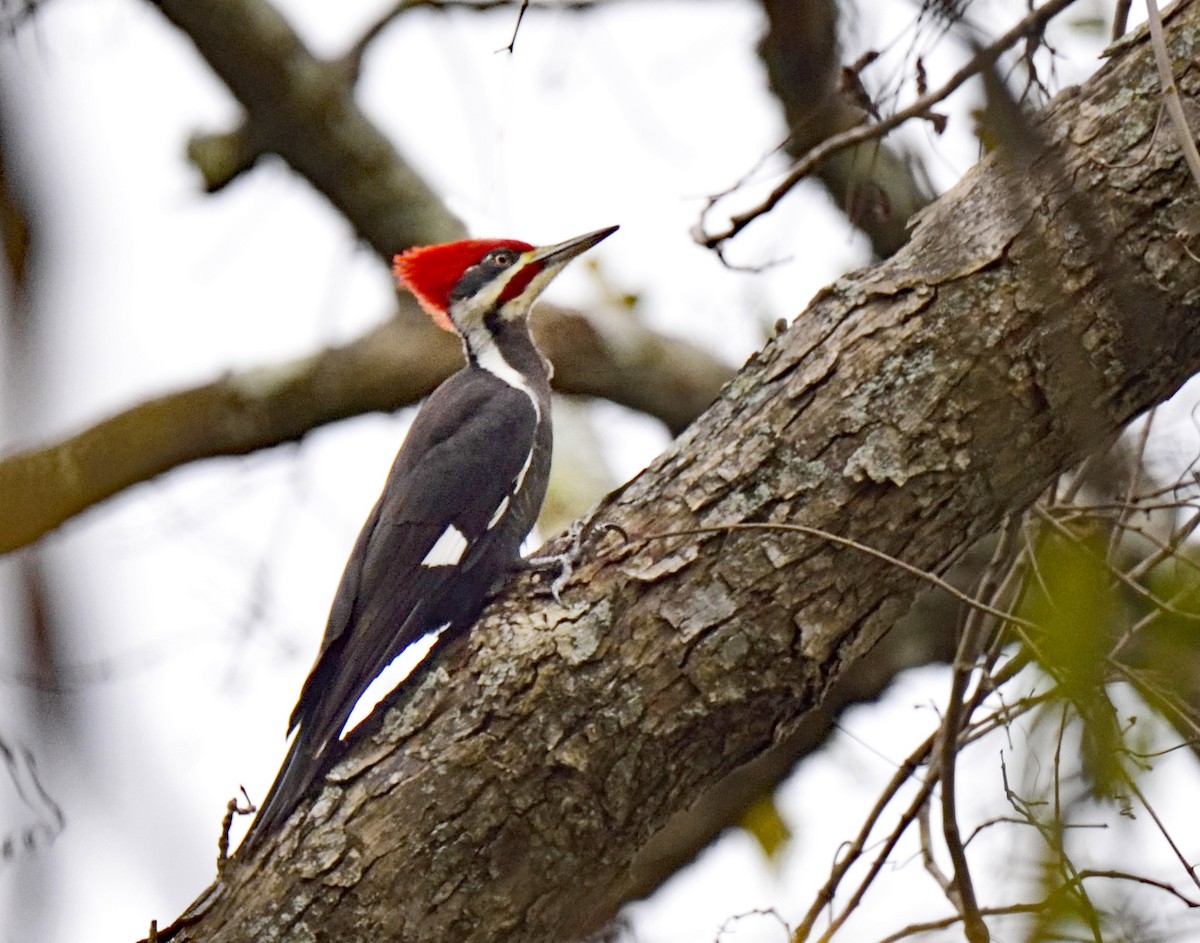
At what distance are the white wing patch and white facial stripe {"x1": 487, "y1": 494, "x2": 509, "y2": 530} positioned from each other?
7cm

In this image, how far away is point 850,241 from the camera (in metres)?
3.06

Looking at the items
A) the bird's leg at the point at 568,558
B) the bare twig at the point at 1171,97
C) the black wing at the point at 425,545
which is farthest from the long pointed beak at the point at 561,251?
the bare twig at the point at 1171,97

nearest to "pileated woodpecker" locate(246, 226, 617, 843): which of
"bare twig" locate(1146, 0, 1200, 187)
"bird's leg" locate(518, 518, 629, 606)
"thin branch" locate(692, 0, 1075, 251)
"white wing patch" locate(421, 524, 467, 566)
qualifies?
"white wing patch" locate(421, 524, 467, 566)

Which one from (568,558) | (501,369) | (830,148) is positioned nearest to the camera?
(568,558)

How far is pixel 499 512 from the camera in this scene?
9.39 ft

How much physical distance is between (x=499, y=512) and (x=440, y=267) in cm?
103

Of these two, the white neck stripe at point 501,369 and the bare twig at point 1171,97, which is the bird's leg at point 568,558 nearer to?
the white neck stripe at point 501,369

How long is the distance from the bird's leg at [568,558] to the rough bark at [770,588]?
0.08m

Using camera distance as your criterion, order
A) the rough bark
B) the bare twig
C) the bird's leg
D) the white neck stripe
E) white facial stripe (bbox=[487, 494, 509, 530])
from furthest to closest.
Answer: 1. the white neck stripe
2. white facial stripe (bbox=[487, 494, 509, 530])
3. the bird's leg
4. the rough bark
5. the bare twig

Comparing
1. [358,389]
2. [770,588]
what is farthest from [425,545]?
[358,389]

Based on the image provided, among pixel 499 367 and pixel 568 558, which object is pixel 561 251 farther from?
pixel 568 558

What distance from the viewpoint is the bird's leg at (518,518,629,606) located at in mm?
2225

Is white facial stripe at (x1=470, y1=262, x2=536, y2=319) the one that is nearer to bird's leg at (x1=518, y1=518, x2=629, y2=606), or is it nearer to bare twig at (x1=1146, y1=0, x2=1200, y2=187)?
bird's leg at (x1=518, y1=518, x2=629, y2=606)

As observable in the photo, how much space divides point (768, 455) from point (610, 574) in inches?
12.4
